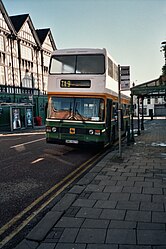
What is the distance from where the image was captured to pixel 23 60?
108 feet

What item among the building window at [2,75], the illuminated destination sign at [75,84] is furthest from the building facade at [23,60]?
the illuminated destination sign at [75,84]

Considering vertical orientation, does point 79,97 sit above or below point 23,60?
below

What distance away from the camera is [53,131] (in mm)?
10555

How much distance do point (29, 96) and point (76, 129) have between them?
24.0 m

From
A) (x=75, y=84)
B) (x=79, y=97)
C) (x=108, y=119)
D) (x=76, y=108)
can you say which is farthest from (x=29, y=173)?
(x=108, y=119)

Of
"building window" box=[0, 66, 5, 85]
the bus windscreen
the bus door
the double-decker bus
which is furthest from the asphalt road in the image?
"building window" box=[0, 66, 5, 85]

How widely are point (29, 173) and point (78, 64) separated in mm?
4965

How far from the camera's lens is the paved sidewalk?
142 inches

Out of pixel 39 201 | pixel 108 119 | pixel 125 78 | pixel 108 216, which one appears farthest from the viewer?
pixel 108 119

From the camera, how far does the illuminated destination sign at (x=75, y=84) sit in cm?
1004

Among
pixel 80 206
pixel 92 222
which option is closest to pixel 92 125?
pixel 80 206

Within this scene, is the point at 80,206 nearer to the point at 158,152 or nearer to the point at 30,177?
the point at 30,177

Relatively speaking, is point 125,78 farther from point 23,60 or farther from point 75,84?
point 23,60

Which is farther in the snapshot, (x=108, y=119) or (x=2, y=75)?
(x=2, y=75)
